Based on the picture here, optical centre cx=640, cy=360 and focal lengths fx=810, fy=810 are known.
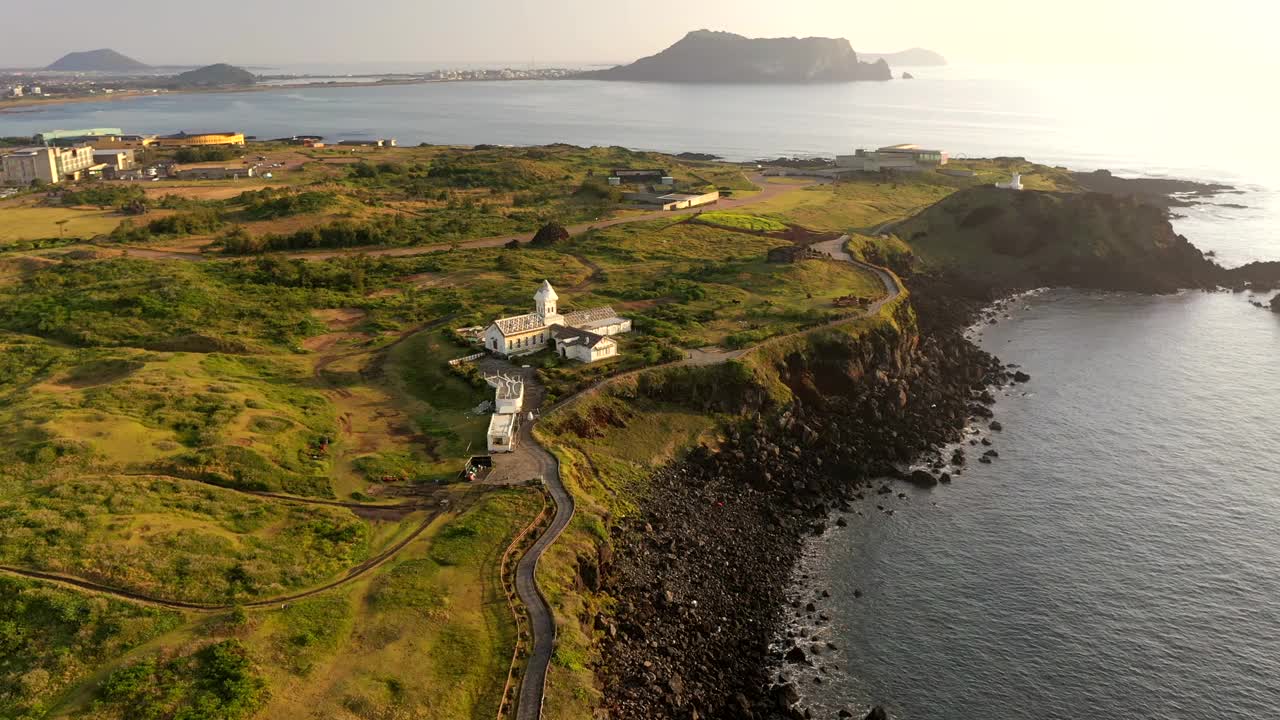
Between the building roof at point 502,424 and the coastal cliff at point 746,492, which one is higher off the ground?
the building roof at point 502,424

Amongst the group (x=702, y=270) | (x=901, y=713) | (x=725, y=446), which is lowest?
(x=901, y=713)

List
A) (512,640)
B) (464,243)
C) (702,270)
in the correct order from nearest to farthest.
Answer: (512,640)
(702,270)
(464,243)

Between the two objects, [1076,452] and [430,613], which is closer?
[430,613]

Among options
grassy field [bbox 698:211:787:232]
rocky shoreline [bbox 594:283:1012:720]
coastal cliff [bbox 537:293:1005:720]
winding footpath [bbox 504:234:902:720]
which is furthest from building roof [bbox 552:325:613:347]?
grassy field [bbox 698:211:787:232]

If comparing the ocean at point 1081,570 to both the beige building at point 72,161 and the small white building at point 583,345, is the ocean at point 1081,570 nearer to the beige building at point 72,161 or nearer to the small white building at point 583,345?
the small white building at point 583,345

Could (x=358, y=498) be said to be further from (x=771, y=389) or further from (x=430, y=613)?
(x=771, y=389)

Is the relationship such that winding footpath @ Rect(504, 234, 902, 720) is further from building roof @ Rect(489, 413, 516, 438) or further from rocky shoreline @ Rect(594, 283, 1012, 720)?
rocky shoreline @ Rect(594, 283, 1012, 720)

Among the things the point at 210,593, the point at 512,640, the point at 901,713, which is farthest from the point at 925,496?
the point at 210,593

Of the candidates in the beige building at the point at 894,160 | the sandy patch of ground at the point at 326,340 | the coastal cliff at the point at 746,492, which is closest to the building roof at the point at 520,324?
the coastal cliff at the point at 746,492
